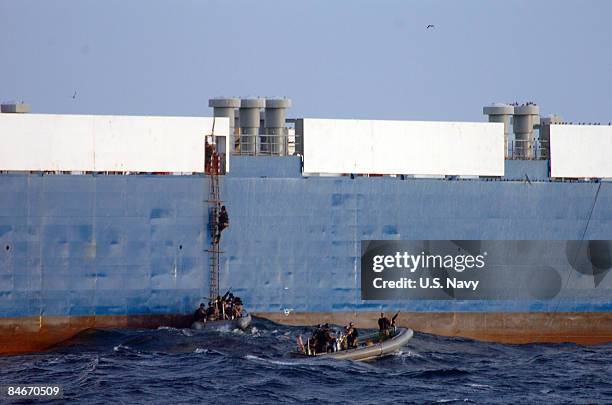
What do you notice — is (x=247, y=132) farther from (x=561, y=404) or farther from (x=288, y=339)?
(x=561, y=404)

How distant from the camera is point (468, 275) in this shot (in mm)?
49062

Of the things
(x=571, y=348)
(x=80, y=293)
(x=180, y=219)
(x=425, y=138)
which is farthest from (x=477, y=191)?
(x=80, y=293)

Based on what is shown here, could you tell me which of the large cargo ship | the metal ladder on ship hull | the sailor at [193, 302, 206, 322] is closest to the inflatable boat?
the large cargo ship

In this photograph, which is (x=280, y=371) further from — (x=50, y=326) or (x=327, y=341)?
(x=50, y=326)

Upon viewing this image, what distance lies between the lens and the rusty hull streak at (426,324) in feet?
148

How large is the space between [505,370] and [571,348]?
23.0 ft

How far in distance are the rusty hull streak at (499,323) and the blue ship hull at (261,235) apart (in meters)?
0.06

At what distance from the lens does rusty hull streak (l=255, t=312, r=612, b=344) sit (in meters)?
47.7

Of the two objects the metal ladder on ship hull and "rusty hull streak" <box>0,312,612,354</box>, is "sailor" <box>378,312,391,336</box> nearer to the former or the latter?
"rusty hull streak" <box>0,312,612,354</box>

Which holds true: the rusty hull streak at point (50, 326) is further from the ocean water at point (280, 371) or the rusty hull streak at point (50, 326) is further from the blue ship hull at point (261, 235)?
the ocean water at point (280, 371)

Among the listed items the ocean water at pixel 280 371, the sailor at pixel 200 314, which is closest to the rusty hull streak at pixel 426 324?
the ocean water at pixel 280 371

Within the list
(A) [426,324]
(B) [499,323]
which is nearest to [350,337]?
(A) [426,324]

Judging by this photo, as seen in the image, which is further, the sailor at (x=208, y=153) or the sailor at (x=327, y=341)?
the sailor at (x=208, y=153)

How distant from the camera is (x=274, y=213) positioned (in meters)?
47.4
